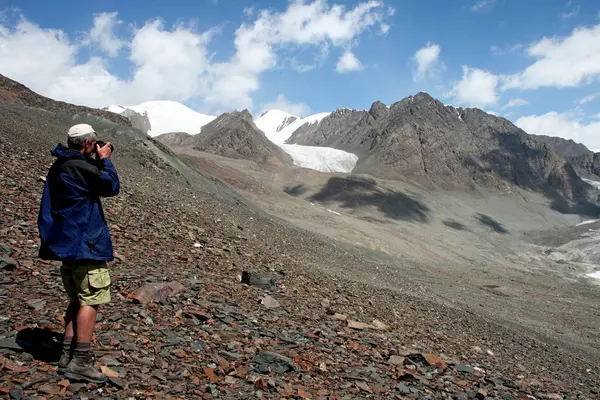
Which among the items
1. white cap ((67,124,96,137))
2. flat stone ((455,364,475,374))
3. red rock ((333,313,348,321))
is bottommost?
flat stone ((455,364,475,374))

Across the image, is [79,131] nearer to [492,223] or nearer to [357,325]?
[357,325]

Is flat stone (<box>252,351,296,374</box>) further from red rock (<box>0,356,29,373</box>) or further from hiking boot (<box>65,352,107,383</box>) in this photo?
red rock (<box>0,356,29,373</box>)

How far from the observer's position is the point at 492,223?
125250 mm

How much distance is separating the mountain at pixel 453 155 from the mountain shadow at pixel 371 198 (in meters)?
37.5

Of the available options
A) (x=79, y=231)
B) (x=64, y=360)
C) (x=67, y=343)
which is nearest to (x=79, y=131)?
(x=79, y=231)

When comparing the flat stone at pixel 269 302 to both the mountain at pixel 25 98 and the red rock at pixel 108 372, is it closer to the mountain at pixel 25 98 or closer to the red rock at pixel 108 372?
the red rock at pixel 108 372

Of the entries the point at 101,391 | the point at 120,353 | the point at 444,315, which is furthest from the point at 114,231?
the point at 444,315

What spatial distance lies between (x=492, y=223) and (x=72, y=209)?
5219 inches

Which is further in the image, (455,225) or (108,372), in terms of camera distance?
(455,225)

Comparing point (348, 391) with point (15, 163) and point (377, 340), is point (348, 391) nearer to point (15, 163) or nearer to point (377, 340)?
point (377, 340)

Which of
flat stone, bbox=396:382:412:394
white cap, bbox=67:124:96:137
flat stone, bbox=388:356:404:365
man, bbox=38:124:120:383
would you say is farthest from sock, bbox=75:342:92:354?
flat stone, bbox=388:356:404:365

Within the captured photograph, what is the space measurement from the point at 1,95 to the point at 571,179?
204578 millimetres

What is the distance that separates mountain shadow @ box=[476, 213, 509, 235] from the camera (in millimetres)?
120975

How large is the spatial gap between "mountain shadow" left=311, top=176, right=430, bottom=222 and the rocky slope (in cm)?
8731
